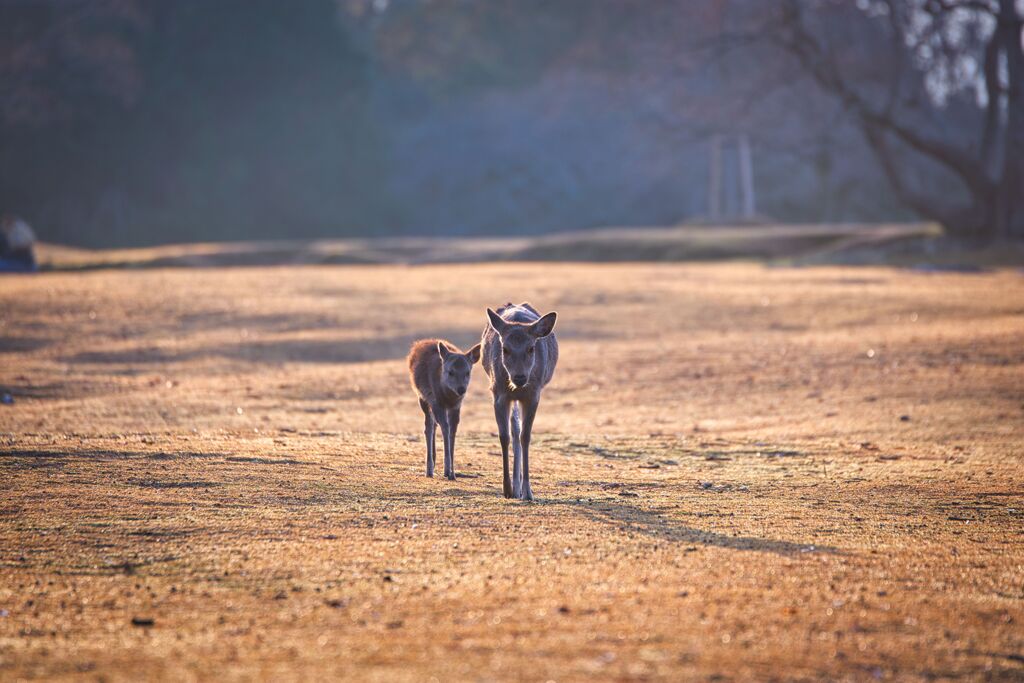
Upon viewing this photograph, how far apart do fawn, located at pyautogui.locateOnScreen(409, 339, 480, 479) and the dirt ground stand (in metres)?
0.37

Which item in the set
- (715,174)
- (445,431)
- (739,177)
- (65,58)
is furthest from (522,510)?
(739,177)

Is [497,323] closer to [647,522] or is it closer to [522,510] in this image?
[522,510]

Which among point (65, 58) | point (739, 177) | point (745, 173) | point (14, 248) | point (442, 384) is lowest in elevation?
point (442, 384)

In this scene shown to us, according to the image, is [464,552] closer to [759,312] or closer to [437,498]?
[437,498]

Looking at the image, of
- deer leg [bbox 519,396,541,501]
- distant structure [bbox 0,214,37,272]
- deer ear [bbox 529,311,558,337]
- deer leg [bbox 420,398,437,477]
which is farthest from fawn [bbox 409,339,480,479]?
distant structure [bbox 0,214,37,272]

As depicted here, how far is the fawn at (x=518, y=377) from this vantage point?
8625mm

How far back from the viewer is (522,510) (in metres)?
8.37

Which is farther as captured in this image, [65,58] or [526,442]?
[65,58]

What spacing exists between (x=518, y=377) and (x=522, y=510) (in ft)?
3.09

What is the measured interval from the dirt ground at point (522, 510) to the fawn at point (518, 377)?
1.11 ft

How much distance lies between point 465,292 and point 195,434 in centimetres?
1244

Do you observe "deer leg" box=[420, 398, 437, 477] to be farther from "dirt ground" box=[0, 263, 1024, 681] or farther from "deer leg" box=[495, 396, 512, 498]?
"deer leg" box=[495, 396, 512, 498]

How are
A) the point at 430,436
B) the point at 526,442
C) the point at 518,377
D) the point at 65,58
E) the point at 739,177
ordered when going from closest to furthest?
the point at 518,377 → the point at 526,442 → the point at 430,436 → the point at 65,58 → the point at 739,177

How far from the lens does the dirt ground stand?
558cm
